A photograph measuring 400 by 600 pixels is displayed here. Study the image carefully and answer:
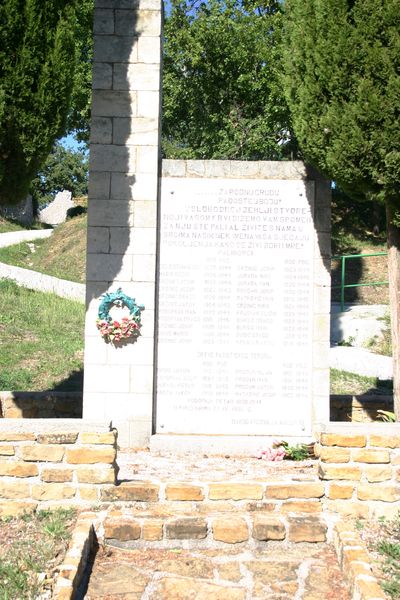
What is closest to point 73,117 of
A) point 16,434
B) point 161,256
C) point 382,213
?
point 382,213

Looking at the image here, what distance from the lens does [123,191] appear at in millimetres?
6625

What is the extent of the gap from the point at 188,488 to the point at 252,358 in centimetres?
239

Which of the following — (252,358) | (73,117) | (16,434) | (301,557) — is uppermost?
(73,117)

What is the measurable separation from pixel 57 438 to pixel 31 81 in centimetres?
321

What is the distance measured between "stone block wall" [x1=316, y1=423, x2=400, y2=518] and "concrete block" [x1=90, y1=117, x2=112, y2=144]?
3974 millimetres

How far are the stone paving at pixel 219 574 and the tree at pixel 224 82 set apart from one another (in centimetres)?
1618

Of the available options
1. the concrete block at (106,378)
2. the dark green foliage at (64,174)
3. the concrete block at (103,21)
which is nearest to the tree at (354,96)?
the concrete block at (103,21)

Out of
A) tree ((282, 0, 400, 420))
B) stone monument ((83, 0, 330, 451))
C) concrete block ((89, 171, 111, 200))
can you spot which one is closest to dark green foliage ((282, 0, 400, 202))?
tree ((282, 0, 400, 420))

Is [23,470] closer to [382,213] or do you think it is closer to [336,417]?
[336,417]

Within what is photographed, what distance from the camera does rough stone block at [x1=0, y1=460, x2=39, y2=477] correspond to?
4398 millimetres

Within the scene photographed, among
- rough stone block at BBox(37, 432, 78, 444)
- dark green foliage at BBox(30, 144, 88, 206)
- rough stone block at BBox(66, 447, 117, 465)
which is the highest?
dark green foliage at BBox(30, 144, 88, 206)

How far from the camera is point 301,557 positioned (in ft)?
13.3

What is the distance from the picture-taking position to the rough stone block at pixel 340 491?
4.48 m

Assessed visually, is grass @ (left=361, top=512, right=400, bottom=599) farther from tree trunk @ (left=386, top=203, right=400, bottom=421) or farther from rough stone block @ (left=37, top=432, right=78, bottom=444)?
rough stone block @ (left=37, top=432, right=78, bottom=444)
